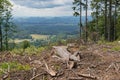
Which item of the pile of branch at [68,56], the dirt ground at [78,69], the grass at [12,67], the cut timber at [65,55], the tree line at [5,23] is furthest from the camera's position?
the tree line at [5,23]

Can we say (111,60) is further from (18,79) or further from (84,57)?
(18,79)

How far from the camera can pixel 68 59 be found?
996 cm

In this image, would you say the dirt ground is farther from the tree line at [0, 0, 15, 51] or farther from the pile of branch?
the tree line at [0, 0, 15, 51]

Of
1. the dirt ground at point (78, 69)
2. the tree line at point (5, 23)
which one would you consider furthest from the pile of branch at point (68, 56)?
the tree line at point (5, 23)

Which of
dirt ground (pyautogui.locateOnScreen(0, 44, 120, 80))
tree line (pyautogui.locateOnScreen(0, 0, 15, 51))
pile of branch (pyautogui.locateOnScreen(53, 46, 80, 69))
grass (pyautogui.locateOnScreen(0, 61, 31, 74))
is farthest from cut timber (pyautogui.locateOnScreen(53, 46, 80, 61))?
tree line (pyautogui.locateOnScreen(0, 0, 15, 51))

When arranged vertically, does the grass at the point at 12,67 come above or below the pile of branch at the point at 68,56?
below

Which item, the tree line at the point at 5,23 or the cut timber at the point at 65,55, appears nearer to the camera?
the cut timber at the point at 65,55

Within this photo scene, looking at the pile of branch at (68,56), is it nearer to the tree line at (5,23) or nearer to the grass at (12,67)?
the grass at (12,67)

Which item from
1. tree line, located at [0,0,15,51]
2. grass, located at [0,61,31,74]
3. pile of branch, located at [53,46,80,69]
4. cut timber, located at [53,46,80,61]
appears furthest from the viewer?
tree line, located at [0,0,15,51]

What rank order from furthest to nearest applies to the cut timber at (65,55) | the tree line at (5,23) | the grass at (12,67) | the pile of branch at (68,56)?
the tree line at (5,23) → the cut timber at (65,55) → the grass at (12,67) → the pile of branch at (68,56)

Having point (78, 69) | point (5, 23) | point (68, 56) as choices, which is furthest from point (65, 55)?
point (5, 23)

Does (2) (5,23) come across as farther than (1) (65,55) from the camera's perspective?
Yes

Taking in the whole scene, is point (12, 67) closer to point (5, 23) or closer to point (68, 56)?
point (68, 56)

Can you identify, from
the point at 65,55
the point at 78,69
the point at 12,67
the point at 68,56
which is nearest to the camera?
the point at 78,69
